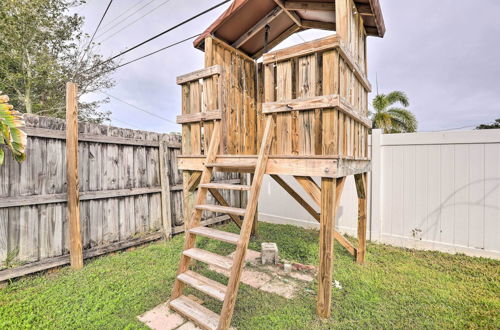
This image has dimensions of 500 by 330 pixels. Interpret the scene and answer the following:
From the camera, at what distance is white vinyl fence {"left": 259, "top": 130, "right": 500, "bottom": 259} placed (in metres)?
3.73

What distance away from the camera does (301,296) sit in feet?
9.11

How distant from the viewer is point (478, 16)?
9.07 meters

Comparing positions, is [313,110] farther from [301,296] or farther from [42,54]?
[42,54]

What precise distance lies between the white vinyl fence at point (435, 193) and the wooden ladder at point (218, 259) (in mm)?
2989

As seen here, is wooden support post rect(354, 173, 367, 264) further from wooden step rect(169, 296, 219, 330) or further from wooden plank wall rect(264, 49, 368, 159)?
wooden step rect(169, 296, 219, 330)

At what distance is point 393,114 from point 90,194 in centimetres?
1732

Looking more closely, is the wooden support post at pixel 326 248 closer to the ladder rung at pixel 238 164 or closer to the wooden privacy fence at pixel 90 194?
the ladder rung at pixel 238 164

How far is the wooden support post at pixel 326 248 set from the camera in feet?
7.81

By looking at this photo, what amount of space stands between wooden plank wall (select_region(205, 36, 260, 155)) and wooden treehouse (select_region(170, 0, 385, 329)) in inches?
0.7

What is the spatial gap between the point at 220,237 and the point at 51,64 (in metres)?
12.1

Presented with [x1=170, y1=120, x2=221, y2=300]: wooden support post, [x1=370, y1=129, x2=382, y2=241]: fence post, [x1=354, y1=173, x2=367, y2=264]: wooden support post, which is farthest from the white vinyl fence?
[x1=170, y1=120, x2=221, y2=300]: wooden support post

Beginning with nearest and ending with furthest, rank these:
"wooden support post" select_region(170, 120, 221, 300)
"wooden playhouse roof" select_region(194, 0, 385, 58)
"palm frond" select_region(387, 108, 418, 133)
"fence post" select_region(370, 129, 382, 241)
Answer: "wooden support post" select_region(170, 120, 221, 300), "wooden playhouse roof" select_region(194, 0, 385, 58), "fence post" select_region(370, 129, 382, 241), "palm frond" select_region(387, 108, 418, 133)

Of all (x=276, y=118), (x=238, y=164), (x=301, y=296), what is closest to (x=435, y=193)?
(x=301, y=296)

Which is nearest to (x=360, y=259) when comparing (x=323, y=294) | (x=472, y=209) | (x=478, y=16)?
(x=323, y=294)
